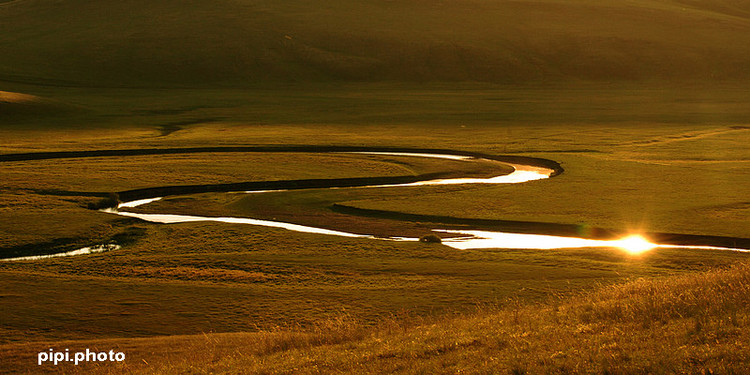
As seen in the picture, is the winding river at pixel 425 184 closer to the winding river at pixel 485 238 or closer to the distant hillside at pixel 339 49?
the winding river at pixel 485 238

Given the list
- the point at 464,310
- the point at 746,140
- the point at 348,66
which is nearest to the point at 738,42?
the point at 348,66

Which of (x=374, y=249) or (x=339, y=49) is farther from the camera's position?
(x=339, y=49)

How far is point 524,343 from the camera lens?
15.4m

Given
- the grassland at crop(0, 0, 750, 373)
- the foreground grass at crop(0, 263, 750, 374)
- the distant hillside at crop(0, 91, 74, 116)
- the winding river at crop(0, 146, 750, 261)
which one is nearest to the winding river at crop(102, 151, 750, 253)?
the winding river at crop(0, 146, 750, 261)

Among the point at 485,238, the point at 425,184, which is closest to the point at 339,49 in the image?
the point at 425,184

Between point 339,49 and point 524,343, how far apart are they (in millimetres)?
163078

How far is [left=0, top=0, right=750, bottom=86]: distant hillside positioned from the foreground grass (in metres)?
138

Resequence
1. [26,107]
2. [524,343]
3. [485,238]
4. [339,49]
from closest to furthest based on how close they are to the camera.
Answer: [524,343]
[485,238]
[26,107]
[339,49]

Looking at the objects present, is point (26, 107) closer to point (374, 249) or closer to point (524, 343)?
point (374, 249)

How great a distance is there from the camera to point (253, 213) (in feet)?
135

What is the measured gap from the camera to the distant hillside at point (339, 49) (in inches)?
6378

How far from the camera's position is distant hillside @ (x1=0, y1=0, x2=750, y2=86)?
162000 millimetres

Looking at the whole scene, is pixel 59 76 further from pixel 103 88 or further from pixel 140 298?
pixel 140 298

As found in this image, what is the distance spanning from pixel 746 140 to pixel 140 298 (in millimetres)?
58711
